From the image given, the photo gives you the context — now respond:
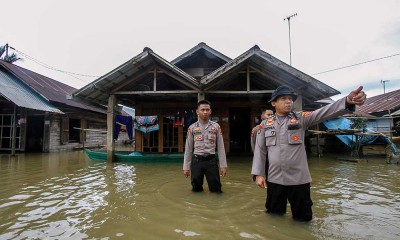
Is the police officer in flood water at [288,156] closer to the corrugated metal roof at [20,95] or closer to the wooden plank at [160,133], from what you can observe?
the wooden plank at [160,133]

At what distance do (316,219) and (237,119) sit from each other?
1064cm

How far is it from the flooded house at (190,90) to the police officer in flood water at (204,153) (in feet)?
13.9

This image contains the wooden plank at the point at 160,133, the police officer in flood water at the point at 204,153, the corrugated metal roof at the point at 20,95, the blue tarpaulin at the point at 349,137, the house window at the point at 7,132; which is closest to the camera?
the police officer in flood water at the point at 204,153

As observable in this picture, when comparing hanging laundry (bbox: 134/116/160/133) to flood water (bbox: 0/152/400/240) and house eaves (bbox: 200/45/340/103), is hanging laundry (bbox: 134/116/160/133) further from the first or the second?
flood water (bbox: 0/152/400/240)

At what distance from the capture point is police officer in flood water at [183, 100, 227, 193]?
476 centimetres

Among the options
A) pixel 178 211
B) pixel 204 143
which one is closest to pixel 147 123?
pixel 204 143

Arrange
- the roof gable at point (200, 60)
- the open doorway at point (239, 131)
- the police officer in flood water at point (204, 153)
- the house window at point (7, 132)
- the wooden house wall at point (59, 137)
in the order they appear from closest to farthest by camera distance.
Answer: the police officer in flood water at point (204, 153) < the roof gable at point (200, 60) < the open doorway at point (239, 131) < the house window at point (7, 132) < the wooden house wall at point (59, 137)

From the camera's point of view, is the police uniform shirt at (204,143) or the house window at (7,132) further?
the house window at (7,132)

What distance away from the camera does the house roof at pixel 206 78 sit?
8.82 metres

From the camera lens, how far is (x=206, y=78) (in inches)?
351

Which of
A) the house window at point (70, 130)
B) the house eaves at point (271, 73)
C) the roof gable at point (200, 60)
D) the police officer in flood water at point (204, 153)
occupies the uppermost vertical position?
the roof gable at point (200, 60)

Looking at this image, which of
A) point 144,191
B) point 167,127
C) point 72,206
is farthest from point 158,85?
point 72,206

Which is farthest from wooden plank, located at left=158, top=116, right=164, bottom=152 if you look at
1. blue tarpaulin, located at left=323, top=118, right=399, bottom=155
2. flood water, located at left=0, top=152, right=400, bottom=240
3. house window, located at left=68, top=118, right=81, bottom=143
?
blue tarpaulin, located at left=323, top=118, right=399, bottom=155

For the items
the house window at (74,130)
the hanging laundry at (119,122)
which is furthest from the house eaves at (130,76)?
the house window at (74,130)
